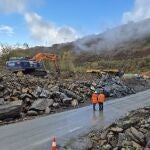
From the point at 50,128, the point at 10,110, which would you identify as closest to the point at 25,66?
the point at 10,110

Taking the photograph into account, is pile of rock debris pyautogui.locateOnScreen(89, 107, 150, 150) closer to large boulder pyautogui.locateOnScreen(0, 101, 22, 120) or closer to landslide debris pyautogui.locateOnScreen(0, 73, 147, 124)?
large boulder pyautogui.locateOnScreen(0, 101, 22, 120)

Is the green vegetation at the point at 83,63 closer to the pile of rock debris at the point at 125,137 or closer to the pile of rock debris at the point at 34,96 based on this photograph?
the pile of rock debris at the point at 34,96

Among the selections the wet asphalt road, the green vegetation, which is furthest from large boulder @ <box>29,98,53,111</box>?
the green vegetation

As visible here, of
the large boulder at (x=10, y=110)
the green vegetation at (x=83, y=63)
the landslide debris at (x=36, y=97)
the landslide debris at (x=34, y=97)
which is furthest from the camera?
the green vegetation at (x=83, y=63)

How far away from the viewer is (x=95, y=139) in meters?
19.9

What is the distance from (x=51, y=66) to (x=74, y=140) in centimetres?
4979

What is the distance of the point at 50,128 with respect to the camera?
78.0ft

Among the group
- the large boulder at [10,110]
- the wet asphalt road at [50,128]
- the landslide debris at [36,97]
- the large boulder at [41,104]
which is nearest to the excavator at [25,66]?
the landslide debris at [36,97]

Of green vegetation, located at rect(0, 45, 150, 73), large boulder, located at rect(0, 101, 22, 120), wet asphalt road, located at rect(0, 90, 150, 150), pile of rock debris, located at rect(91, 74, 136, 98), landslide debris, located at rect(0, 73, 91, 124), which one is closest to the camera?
wet asphalt road, located at rect(0, 90, 150, 150)

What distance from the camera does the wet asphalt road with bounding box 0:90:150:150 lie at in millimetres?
19094

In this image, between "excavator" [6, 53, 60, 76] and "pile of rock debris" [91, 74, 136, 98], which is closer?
"pile of rock debris" [91, 74, 136, 98]

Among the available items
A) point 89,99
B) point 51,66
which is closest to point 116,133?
point 89,99

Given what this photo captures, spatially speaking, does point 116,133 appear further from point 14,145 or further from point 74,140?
point 14,145

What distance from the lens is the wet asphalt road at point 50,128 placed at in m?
19.1
